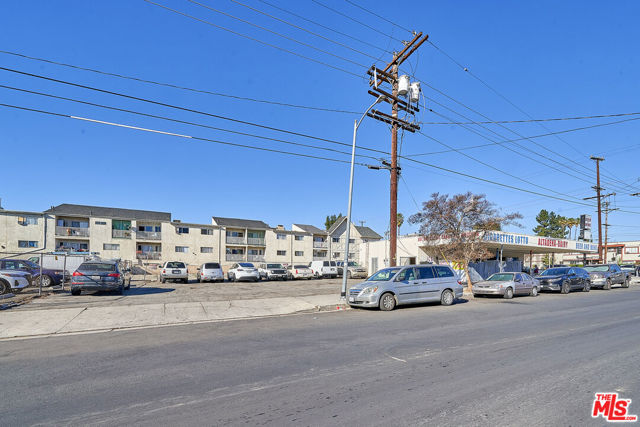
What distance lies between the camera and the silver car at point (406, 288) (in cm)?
1344

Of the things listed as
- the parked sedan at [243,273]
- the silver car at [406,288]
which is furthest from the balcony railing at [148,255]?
the silver car at [406,288]

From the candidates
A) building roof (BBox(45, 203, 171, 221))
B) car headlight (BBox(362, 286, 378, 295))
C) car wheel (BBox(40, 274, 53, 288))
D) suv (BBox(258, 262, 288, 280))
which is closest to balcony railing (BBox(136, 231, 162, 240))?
building roof (BBox(45, 203, 171, 221))

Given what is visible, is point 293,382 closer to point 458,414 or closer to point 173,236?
point 458,414

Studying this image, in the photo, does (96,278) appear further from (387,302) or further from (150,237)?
(150,237)

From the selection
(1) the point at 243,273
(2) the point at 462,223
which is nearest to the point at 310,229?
(1) the point at 243,273

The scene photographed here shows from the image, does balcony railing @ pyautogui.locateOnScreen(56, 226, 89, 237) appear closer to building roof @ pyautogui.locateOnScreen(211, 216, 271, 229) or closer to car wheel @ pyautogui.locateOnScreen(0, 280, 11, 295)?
building roof @ pyautogui.locateOnScreen(211, 216, 271, 229)

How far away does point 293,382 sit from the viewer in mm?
5355

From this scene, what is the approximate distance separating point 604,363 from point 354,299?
8.35 metres

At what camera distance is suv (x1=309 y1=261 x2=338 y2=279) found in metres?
37.2

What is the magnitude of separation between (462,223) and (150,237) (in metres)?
40.3

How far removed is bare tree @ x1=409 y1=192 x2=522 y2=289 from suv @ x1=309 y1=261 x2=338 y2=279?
52.4 feet

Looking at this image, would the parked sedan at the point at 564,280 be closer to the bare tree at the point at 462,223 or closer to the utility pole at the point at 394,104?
the bare tree at the point at 462,223

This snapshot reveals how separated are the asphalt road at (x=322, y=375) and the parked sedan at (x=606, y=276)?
2052 cm

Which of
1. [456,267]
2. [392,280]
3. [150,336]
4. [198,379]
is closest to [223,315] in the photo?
[150,336]
